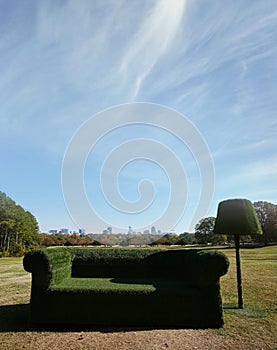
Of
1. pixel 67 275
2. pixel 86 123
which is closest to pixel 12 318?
pixel 67 275

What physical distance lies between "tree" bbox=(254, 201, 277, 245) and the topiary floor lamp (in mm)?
30694

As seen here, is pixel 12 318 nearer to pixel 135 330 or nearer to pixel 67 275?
pixel 67 275

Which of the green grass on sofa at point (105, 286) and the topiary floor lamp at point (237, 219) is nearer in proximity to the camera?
the green grass on sofa at point (105, 286)

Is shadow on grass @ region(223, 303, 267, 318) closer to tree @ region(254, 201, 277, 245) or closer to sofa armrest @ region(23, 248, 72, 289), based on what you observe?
sofa armrest @ region(23, 248, 72, 289)

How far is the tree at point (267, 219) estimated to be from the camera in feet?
109

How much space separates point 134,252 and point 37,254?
6.91 ft

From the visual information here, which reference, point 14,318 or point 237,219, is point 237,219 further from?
point 14,318

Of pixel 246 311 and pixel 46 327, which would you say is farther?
pixel 246 311

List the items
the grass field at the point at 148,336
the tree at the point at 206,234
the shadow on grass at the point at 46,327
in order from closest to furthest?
the grass field at the point at 148,336 → the shadow on grass at the point at 46,327 → the tree at the point at 206,234

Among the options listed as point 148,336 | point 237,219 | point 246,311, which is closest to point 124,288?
point 148,336

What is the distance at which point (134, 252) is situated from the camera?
5.68m

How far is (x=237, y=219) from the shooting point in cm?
558

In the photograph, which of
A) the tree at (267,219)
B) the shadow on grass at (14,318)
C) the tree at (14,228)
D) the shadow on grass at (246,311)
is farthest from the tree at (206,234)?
the shadow on grass at (14,318)

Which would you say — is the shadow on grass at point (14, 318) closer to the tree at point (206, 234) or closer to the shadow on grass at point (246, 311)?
the shadow on grass at point (246, 311)
